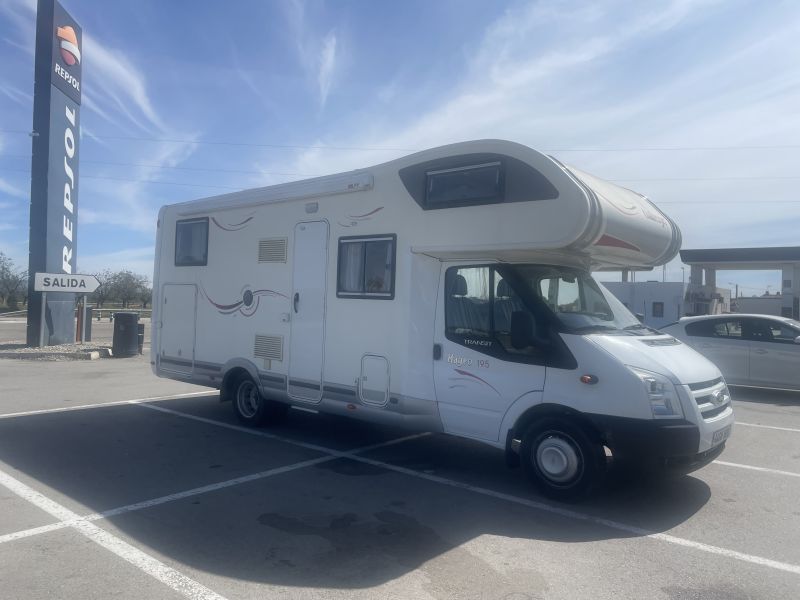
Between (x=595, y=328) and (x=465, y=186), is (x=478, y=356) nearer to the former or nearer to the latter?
(x=595, y=328)

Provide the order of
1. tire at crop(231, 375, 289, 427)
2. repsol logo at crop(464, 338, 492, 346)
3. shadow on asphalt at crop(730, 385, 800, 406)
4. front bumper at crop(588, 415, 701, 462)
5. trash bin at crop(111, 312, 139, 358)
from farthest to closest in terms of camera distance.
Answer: trash bin at crop(111, 312, 139, 358) < shadow on asphalt at crop(730, 385, 800, 406) < tire at crop(231, 375, 289, 427) < repsol logo at crop(464, 338, 492, 346) < front bumper at crop(588, 415, 701, 462)

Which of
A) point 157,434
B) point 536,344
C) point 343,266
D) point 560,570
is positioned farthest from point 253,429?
point 560,570

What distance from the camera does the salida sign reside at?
18.0m

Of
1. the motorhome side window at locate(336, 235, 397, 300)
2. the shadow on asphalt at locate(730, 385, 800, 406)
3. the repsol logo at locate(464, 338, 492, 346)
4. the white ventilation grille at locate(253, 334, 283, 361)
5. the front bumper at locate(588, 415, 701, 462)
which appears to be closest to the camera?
the front bumper at locate(588, 415, 701, 462)

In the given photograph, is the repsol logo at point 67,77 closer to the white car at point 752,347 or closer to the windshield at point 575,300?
the windshield at point 575,300

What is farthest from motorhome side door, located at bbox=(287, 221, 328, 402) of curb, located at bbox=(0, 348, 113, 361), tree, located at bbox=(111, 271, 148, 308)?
tree, located at bbox=(111, 271, 148, 308)

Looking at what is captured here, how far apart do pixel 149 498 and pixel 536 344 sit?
374 centimetres

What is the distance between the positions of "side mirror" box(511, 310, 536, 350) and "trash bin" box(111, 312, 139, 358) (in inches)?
575

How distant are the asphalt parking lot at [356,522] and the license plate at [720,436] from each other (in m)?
0.59

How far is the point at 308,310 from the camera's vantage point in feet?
25.7

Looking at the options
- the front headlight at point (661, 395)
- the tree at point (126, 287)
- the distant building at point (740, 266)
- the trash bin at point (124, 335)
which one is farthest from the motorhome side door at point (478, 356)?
the tree at point (126, 287)

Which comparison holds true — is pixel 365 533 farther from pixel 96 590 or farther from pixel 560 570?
pixel 96 590

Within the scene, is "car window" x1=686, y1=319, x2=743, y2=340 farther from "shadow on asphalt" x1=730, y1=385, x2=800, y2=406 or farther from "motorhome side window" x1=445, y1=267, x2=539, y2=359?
"motorhome side window" x1=445, y1=267, x2=539, y2=359

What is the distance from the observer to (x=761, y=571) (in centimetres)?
443
